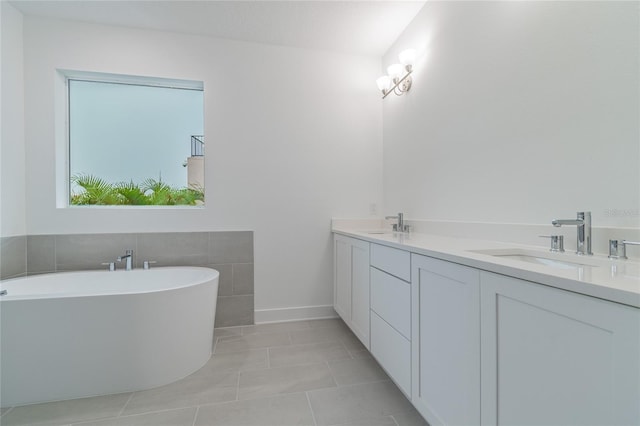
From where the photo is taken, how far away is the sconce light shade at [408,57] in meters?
2.27

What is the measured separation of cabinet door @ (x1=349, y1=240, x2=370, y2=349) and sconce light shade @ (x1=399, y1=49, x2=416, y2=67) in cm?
155

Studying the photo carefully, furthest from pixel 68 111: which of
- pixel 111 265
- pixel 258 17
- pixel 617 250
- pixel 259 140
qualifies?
pixel 617 250

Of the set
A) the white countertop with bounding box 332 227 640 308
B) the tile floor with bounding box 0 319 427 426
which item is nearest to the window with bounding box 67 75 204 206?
the tile floor with bounding box 0 319 427 426

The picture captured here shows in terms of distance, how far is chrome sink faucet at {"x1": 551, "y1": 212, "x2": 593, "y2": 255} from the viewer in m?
1.05

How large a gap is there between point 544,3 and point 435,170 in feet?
3.43

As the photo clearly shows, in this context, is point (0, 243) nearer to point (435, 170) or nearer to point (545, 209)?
point (435, 170)

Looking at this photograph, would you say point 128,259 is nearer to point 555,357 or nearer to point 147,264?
point 147,264

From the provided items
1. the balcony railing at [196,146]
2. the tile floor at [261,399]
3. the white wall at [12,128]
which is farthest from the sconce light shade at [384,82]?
the white wall at [12,128]

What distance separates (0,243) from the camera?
2053 mm

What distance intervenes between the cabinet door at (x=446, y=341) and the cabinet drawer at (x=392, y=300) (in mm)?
65

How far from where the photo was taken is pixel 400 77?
8.24ft

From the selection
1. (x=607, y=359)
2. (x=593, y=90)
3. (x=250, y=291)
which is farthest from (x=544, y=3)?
(x=250, y=291)

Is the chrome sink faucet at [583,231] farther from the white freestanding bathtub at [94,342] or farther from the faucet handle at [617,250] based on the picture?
the white freestanding bathtub at [94,342]

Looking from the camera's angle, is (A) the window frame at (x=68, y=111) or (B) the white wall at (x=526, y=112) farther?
(A) the window frame at (x=68, y=111)
